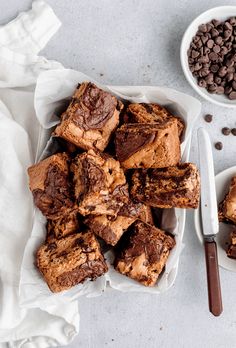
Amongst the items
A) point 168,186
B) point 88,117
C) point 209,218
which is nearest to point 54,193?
point 88,117

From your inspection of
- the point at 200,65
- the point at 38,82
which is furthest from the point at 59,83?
the point at 200,65

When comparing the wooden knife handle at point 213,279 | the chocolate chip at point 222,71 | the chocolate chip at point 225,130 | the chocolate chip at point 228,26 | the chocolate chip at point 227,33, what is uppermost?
the chocolate chip at point 228,26

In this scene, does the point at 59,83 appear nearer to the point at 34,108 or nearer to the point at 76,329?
the point at 34,108

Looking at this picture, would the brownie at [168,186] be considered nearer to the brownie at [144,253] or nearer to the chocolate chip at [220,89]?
the brownie at [144,253]

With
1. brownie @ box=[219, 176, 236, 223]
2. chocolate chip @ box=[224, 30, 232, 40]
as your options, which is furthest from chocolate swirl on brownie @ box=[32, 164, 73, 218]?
chocolate chip @ box=[224, 30, 232, 40]

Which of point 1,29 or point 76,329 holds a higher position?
point 1,29

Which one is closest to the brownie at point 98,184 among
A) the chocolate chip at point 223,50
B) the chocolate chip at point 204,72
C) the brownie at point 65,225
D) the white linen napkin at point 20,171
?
the brownie at point 65,225

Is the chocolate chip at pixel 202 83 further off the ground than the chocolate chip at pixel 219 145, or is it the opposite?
the chocolate chip at pixel 202 83
